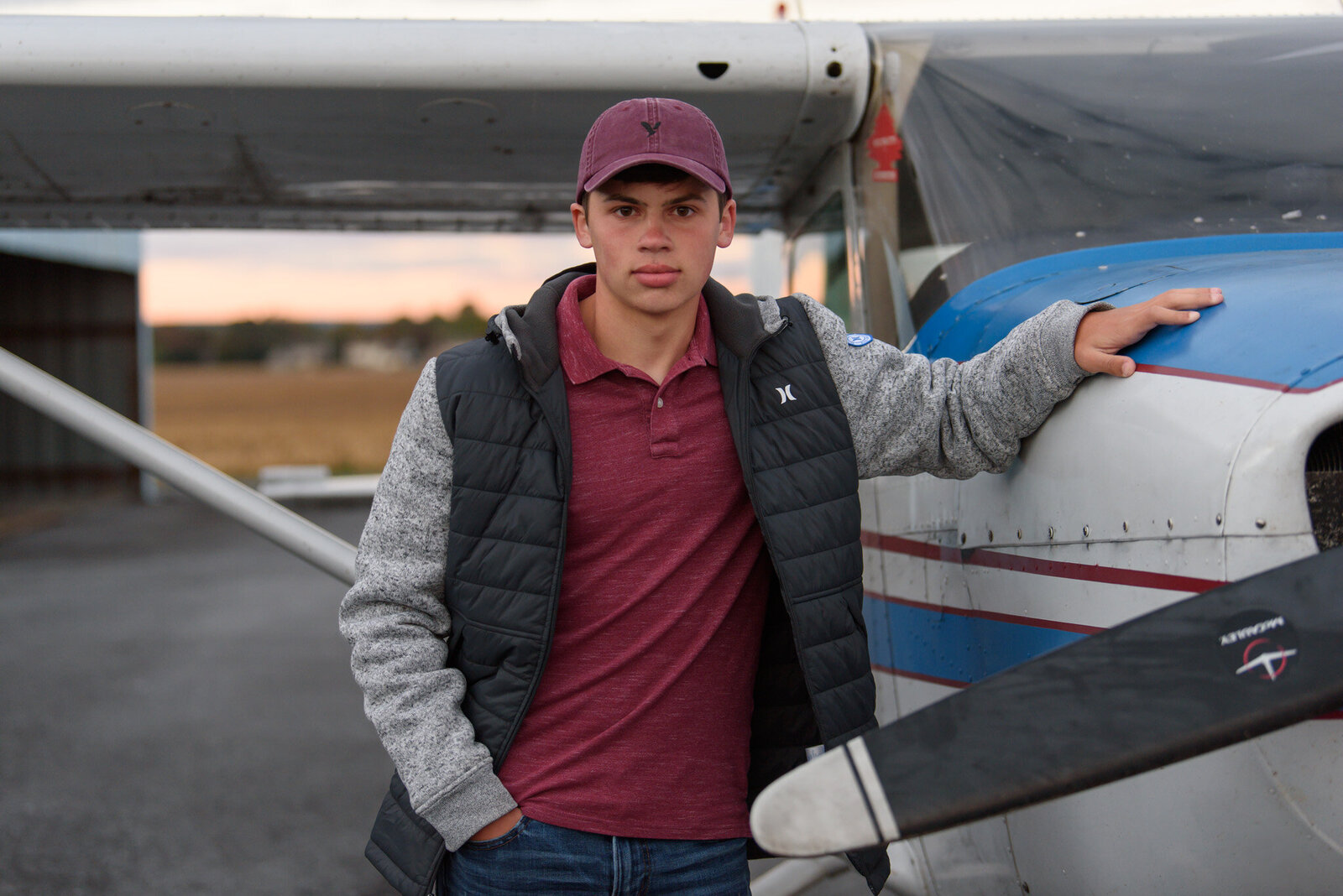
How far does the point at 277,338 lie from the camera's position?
47.5 m

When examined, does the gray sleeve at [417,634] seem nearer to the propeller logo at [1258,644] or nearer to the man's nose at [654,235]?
the man's nose at [654,235]

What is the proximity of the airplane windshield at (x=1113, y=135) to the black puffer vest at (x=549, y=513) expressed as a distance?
2.37ft

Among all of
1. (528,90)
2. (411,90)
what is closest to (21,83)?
(411,90)

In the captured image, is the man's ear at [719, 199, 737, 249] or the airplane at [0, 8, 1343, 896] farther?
the man's ear at [719, 199, 737, 249]

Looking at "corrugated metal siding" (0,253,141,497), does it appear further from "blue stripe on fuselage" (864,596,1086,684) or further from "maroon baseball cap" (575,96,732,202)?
"maroon baseball cap" (575,96,732,202)

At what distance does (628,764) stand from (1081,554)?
688mm

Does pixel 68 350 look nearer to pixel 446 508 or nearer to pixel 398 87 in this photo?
pixel 398 87

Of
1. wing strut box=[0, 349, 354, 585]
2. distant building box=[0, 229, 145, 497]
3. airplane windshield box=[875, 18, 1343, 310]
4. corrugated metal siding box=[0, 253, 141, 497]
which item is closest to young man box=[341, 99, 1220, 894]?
airplane windshield box=[875, 18, 1343, 310]

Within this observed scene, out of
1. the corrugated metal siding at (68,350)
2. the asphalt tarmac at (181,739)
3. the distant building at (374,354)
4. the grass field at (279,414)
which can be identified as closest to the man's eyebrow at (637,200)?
the asphalt tarmac at (181,739)

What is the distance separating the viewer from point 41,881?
12.6 ft

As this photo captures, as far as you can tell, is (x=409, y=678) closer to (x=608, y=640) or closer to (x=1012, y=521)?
(x=608, y=640)

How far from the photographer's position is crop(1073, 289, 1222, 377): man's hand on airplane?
1468 mm

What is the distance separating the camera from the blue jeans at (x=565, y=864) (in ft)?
5.16

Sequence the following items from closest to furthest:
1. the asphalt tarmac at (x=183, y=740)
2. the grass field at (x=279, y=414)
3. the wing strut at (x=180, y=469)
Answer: the wing strut at (x=180, y=469) → the asphalt tarmac at (x=183, y=740) → the grass field at (x=279, y=414)
